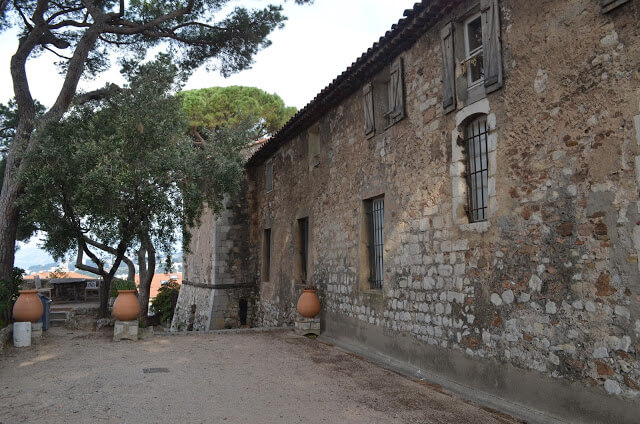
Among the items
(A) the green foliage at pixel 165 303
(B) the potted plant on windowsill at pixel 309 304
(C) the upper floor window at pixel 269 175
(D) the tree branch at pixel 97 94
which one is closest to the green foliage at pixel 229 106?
(C) the upper floor window at pixel 269 175

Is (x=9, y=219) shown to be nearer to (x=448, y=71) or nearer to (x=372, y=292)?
(x=372, y=292)

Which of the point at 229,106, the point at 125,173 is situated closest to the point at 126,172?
the point at 125,173

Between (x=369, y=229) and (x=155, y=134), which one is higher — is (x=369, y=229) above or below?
below

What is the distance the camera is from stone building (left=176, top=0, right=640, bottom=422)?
4461 mm

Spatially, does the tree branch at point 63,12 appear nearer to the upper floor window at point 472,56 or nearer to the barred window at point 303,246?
the barred window at point 303,246

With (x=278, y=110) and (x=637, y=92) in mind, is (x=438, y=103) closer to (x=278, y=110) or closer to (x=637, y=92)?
(x=637, y=92)

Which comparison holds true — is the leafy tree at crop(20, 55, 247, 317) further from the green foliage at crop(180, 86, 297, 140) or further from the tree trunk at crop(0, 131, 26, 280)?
the green foliage at crop(180, 86, 297, 140)

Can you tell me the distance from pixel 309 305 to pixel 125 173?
Result: 16.2ft

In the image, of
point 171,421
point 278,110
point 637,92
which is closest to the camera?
point 637,92

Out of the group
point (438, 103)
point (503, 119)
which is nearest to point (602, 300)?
point (503, 119)

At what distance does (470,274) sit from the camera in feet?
20.4

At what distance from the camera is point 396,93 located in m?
8.12

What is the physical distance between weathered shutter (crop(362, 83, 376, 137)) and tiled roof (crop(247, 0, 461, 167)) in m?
0.27

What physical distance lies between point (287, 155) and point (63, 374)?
8.51 meters
